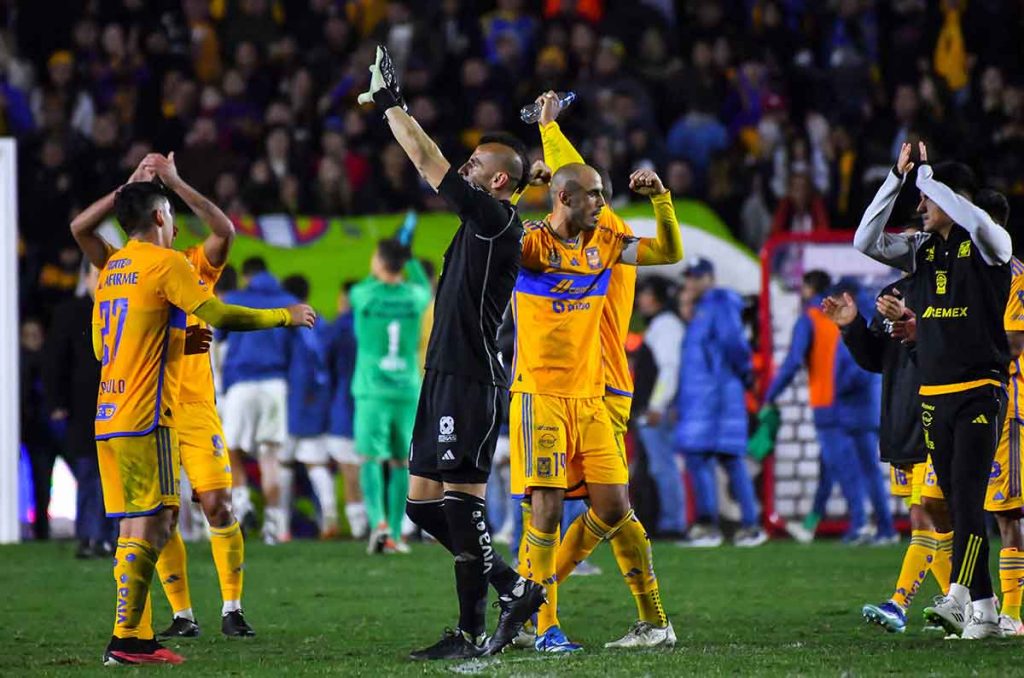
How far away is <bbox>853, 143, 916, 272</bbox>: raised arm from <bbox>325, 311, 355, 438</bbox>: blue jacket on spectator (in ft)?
29.1

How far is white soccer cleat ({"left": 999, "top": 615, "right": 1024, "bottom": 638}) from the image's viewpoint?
8820 mm

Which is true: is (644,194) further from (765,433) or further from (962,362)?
(765,433)

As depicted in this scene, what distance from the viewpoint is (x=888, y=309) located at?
9078 millimetres

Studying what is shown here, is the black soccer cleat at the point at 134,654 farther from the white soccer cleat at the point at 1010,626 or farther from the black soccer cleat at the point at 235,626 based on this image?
the white soccer cleat at the point at 1010,626

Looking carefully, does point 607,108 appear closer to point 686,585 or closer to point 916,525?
point 686,585

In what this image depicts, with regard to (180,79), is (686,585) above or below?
below

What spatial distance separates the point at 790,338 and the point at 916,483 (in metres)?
7.44

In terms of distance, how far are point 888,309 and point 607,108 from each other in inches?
455

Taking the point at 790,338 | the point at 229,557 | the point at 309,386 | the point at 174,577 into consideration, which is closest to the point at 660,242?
the point at 229,557

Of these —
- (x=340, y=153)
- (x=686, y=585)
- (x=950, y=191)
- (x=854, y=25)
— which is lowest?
(x=686, y=585)

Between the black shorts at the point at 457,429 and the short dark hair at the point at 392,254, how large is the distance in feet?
25.5

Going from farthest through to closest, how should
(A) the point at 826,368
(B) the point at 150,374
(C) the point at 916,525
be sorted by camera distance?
(A) the point at 826,368
(C) the point at 916,525
(B) the point at 150,374

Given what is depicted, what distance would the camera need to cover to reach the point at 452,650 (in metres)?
8.03

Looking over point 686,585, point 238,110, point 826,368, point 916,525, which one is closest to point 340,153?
point 238,110
